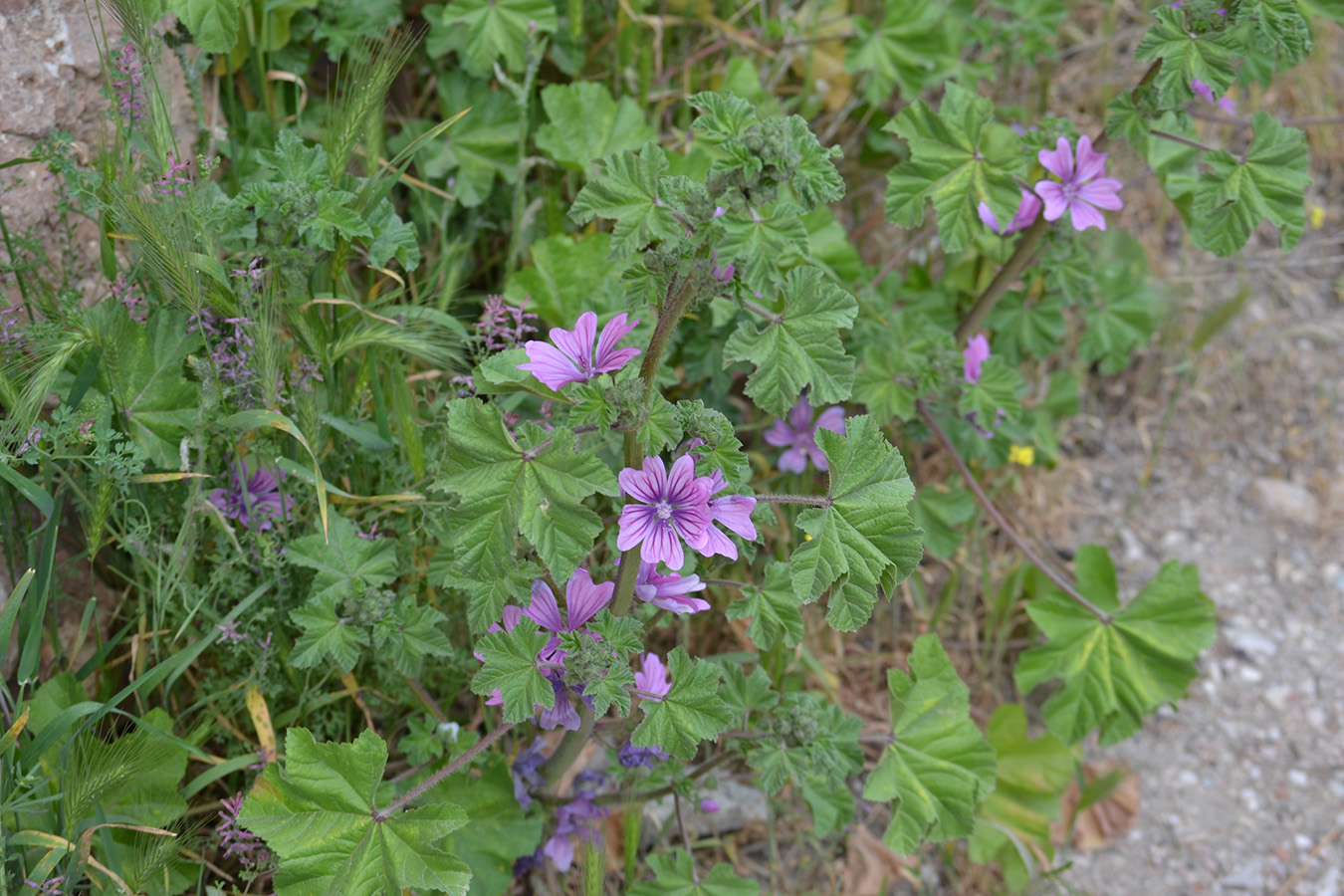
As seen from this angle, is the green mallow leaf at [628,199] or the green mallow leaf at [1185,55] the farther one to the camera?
the green mallow leaf at [1185,55]

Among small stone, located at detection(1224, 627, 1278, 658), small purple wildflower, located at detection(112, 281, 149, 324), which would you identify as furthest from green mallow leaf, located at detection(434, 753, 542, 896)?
small stone, located at detection(1224, 627, 1278, 658)

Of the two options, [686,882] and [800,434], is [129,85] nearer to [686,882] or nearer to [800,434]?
[800,434]

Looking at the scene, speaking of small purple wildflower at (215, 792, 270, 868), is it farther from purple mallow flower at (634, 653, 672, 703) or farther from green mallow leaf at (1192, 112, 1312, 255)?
green mallow leaf at (1192, 112, 1312, 255)

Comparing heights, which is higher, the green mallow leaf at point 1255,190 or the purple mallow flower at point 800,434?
the green mallow leaf at point 1255,190

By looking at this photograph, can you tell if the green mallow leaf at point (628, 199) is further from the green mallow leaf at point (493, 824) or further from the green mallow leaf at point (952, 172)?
the green mallow leaf at point (493, 824)

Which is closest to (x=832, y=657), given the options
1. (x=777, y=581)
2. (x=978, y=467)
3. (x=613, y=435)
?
(x=978, y=467)

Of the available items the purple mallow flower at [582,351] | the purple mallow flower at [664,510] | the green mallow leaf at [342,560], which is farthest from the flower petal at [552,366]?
the green mallow leaf at [342,560]
